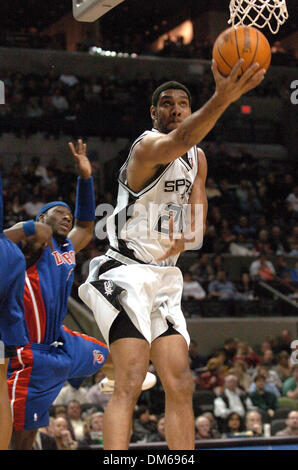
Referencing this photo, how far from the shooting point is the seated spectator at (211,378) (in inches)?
391

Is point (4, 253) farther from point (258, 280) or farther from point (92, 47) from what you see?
point (92, 47)

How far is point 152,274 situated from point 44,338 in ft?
4.06

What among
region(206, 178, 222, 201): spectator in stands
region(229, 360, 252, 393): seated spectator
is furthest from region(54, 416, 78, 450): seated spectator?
region(206, 178, 222, 201): spectator in stands

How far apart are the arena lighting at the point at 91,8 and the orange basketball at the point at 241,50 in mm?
1415

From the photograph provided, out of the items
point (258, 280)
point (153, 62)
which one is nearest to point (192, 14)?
point (153, 62)

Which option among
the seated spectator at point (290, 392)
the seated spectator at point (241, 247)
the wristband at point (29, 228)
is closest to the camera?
the wristband at point (29, 228)

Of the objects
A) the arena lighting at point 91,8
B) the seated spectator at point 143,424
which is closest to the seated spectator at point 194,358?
the seated spectator at point 143,424

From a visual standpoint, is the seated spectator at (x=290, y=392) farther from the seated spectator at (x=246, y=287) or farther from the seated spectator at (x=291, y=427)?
the seated spectator at (x=246, y=287)

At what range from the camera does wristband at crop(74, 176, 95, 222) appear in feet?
16.6

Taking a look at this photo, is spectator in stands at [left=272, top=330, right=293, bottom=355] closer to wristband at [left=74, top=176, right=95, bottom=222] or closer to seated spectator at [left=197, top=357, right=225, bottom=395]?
seated spectator at [left=197, top=357, right=225, bottom=395]

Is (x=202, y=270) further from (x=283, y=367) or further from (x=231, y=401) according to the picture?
(x=231, y=401)

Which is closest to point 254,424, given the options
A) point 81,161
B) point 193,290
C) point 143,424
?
point 143,424

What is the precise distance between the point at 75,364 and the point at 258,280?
27.0ft

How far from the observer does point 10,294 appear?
4035mm
